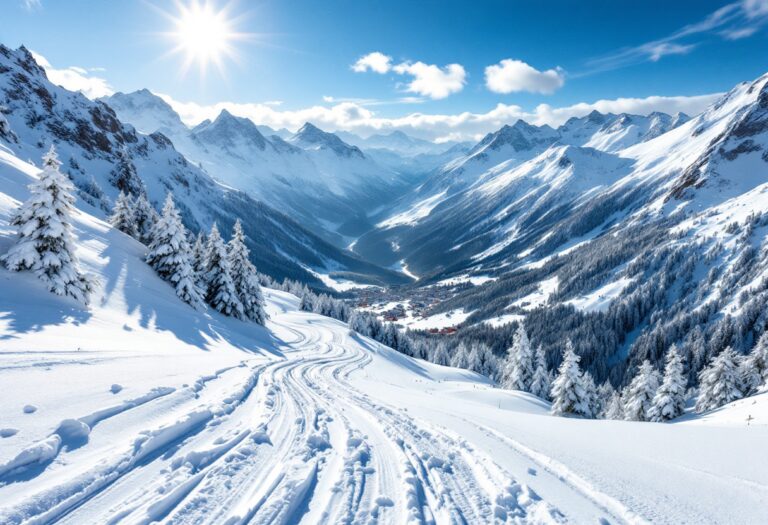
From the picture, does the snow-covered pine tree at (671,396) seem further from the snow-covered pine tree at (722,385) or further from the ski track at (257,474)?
the ski track at (257,474)

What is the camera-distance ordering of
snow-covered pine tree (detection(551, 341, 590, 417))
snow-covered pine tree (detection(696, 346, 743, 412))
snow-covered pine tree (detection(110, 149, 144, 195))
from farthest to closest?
1. snow-covered pine tree (detection(110, 149, 144, 195))
2. snow-covered pine tree (detection(696, 346, 743, 412))
3. snow-covered pine tree (detection(551, 341, 590, 417))

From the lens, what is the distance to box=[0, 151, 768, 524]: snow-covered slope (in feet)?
16.9

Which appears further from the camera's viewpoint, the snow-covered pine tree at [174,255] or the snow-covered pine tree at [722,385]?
the snow-covered pine tree at [722,385]

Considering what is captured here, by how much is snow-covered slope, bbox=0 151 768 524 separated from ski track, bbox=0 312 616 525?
30mm

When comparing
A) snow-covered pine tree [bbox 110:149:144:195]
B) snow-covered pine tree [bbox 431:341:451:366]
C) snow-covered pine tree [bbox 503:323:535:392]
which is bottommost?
snow-covered pine tree [bbox 431:341:451:366]

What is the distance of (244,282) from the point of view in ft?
133

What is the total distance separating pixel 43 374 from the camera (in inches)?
320

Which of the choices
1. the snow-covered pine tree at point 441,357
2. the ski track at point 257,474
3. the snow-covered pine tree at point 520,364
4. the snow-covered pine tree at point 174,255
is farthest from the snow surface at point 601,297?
the ski track at point 257,474

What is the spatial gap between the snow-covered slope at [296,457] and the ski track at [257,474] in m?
0.03

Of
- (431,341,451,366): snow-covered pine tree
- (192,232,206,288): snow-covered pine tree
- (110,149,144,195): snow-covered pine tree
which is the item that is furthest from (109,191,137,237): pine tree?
(110,149,144,195): snow-covered pine tree

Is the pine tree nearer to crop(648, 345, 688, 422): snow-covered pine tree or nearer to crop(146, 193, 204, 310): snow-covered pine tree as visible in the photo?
crop(146, 193, 204, 310): snow-covered pine tree

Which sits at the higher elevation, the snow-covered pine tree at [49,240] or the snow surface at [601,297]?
the snow surface at [601,297]

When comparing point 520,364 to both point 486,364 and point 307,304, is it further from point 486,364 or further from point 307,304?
point 307,304

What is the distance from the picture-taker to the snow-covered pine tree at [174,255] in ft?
107
